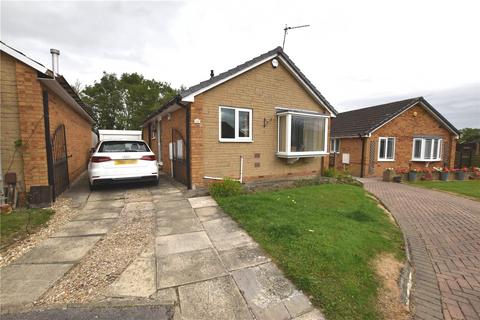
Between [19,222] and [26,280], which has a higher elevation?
[19,222]

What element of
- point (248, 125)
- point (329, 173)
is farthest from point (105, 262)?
point (329, 173)

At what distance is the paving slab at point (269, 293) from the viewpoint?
2240mm

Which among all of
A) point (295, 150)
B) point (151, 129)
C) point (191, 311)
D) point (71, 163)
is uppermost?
point (151, 129)

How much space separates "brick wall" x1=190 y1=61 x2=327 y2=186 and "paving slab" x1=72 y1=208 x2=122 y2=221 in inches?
101

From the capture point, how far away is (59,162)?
20.4 ft

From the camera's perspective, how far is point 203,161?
7270 mm

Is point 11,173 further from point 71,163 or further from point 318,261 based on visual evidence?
point 318,261

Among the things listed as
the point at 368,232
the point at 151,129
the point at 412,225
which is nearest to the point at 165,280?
the point at 368,232

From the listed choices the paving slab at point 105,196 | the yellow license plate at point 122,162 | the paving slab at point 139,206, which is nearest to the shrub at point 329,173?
the paving slab at point 139,206

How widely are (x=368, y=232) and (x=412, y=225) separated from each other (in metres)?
2.13

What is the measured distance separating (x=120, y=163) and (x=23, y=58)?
9.80 feet

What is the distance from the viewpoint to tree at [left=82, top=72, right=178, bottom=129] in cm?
2952

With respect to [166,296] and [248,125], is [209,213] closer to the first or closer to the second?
[166,296]

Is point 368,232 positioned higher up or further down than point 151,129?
further down
